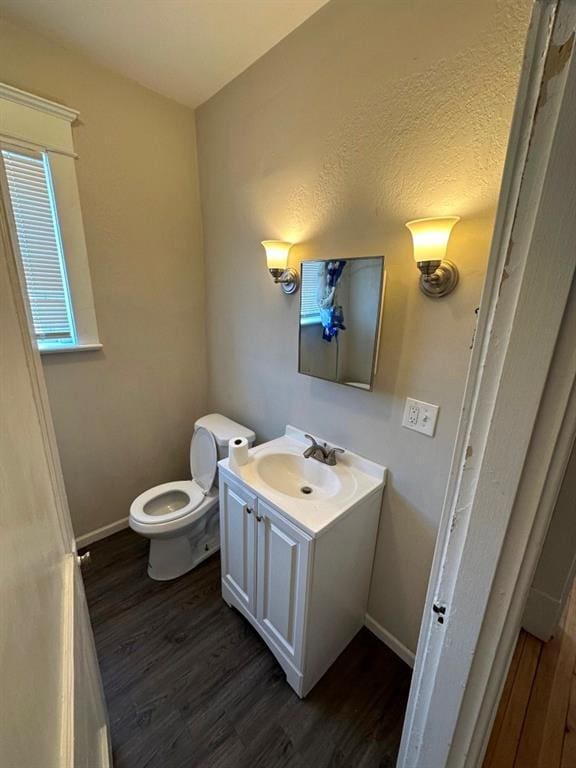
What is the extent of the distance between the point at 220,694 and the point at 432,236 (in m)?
1.95

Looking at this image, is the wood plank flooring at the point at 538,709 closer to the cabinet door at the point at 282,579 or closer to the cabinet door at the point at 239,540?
the cabinet door at the point at 282,579

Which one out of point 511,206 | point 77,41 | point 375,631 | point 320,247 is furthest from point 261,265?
point 375,631

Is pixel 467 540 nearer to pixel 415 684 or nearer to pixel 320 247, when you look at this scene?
pixel 415 684

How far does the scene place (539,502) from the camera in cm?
54

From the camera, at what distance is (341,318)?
1406 mm

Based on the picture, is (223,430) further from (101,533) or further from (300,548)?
(101,533)

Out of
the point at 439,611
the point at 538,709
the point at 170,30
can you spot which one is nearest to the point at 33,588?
the point at 439,611

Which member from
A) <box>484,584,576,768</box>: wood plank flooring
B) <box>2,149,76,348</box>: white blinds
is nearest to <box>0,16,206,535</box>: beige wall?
<box>2,149,76,348</box>: white blinds

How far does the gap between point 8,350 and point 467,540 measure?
0.96 meters

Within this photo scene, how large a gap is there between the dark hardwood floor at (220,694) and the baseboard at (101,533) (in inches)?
16.3

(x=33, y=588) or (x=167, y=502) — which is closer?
(x=33, y=588)

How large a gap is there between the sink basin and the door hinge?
0.70 meters

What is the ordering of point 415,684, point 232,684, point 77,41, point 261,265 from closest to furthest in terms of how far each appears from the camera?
point 415,684 → point 232,684 → point 77,41 → point 261,265

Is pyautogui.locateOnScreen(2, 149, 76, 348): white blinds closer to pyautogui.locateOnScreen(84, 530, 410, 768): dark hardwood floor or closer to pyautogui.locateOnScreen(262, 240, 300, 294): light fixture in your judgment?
pyautogui.locateOnScreen(262, 240, 300, 294): light fixture
